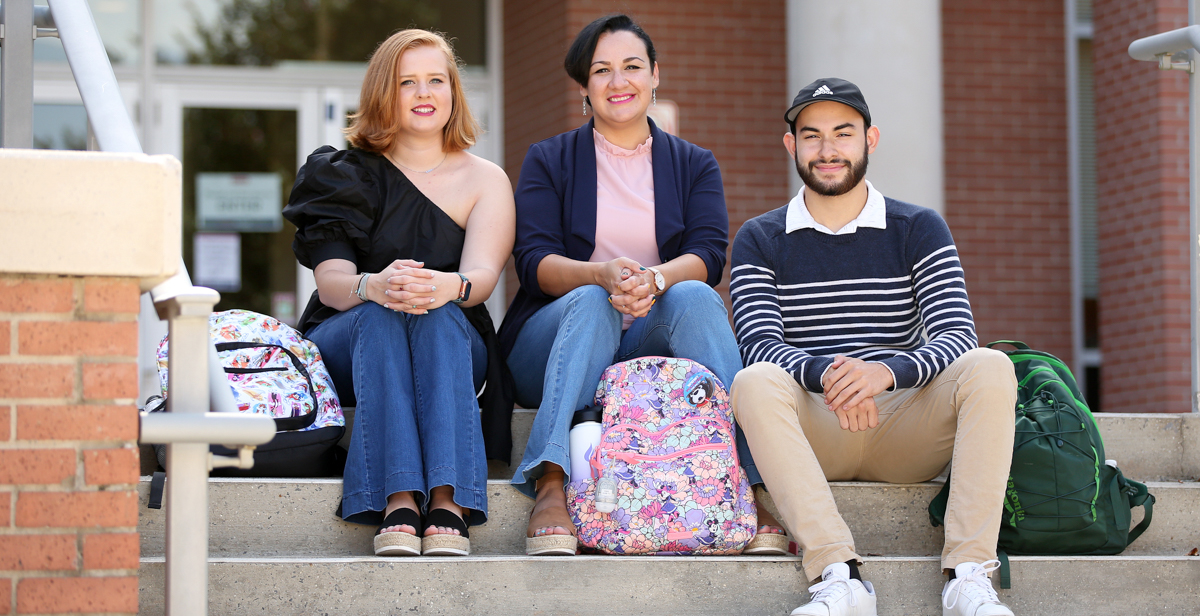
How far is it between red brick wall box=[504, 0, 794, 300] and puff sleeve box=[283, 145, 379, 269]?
3393 mm

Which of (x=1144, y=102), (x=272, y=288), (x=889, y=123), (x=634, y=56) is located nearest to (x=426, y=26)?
(x=272, y=288)

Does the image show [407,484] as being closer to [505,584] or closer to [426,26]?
[505,584]

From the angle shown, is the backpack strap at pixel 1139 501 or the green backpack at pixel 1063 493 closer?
the green backpack at pixel 1063 493

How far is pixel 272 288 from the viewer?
23.5 ft

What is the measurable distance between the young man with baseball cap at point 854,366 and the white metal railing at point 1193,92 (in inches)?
38.1

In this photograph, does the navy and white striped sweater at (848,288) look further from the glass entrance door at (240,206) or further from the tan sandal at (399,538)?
the glass entrance door at (240,206)

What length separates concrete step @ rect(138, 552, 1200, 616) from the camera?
2.77 m

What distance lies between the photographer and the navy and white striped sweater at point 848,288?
133 inches

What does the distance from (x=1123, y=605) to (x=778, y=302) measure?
1255 mm

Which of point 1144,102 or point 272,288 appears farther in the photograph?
point 272,288

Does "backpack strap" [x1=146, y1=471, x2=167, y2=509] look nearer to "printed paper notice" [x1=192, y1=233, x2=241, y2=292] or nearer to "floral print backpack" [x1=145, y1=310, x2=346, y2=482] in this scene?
"floral print backpack" [x1=145, y1=310, x2=346, y2=482]


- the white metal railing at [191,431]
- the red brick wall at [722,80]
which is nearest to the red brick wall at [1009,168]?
the red brick wall at [722,80]

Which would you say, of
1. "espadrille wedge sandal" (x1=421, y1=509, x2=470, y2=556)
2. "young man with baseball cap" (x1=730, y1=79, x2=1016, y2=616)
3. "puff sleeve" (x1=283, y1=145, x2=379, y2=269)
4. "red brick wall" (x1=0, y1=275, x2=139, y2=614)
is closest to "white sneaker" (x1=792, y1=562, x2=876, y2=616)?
"young man with baseball cap" (x1=730, y1=79, x2=1016, y2=616)

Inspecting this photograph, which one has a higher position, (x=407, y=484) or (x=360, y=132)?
(x=360, y=132)
